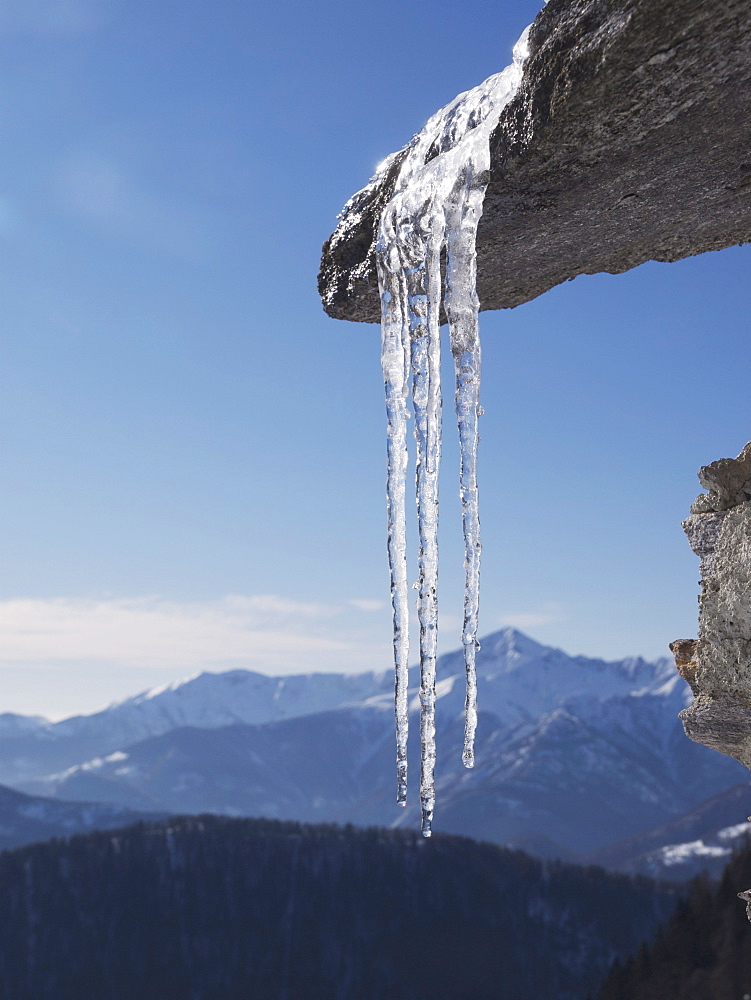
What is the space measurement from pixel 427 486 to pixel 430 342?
2.49ft

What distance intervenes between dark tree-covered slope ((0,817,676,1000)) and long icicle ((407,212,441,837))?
158 meters

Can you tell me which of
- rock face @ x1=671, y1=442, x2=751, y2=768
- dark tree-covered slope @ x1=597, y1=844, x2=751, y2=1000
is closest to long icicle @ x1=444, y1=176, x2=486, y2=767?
rock face @ x1=671, y1=442, x2=751, y2=768

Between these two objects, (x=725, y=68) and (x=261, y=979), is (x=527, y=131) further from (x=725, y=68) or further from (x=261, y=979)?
(x=261, y=979)

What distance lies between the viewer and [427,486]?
16.5 feet

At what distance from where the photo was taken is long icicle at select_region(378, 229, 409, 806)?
4.95 metres

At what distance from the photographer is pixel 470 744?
220 inches

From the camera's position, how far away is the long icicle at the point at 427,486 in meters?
4.88

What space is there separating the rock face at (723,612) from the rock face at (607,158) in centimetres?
125

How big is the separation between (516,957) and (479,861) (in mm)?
16320

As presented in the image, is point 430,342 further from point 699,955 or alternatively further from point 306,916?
point 306,916

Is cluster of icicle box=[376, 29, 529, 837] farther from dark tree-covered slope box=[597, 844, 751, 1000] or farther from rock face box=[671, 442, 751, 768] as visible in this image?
dark tree-covered slope box=[597, 844, 751, 1000]

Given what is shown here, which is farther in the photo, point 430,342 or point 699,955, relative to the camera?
point 699,955

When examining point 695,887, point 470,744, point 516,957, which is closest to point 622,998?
point 695,887

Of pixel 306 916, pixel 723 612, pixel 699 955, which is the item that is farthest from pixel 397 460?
pixel 306 916
